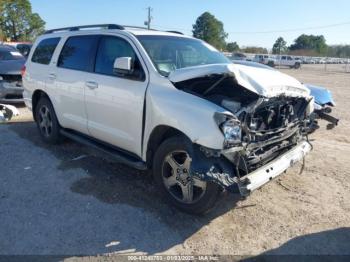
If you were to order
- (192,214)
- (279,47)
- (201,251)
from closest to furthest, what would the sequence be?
(201,251) → (192,214) → (279,47)

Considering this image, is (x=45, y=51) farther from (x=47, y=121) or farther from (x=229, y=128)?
(x=229, y=128)

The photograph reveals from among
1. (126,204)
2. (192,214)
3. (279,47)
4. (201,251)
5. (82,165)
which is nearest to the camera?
(201,251)

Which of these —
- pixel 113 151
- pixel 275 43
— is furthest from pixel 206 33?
pixel 113 151

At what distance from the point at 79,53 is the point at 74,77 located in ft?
1.27

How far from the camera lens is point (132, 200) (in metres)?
4.26

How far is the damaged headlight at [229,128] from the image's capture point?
3.39 metres

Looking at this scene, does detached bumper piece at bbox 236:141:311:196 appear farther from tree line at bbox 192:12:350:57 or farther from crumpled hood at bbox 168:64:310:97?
tree line at bbox 192:12:350:57

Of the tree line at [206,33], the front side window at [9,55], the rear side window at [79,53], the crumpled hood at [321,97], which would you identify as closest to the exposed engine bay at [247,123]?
the rear side window at [79,53]

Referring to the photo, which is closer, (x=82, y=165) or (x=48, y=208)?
(x=48, y=208)

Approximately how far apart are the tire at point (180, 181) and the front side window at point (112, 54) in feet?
3.38

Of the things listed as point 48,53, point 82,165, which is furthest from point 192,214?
point 48,53

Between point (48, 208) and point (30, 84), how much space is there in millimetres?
3290

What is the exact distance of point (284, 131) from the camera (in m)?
4.28

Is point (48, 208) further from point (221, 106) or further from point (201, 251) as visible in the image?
point (221, 106)
